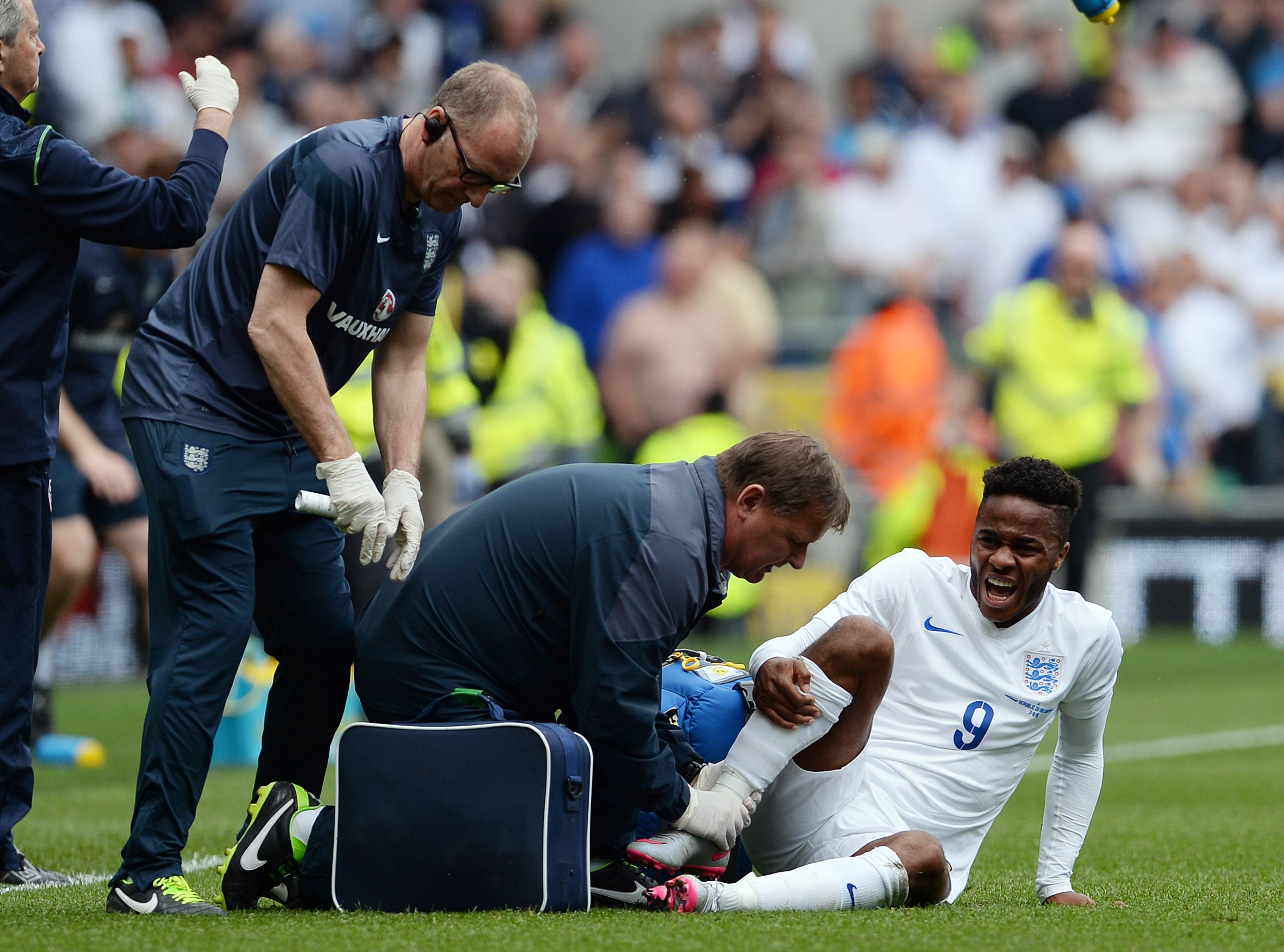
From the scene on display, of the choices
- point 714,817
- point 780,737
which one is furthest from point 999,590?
point 714,817

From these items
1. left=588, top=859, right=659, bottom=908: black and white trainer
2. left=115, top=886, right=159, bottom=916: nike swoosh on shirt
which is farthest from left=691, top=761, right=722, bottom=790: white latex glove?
left=115, top=886, right=159, bottom=916: nike swoosh on shirt

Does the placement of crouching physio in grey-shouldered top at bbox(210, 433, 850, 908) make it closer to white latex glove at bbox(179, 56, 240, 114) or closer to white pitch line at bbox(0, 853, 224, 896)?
white pitch line at bbox(0, 853, 224, 896)

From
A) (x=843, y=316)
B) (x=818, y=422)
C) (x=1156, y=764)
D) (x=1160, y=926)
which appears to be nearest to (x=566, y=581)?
(x=1160, y=926)

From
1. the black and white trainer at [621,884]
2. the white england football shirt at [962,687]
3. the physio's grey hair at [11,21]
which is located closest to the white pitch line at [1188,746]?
the white england football shirt at [962,687]

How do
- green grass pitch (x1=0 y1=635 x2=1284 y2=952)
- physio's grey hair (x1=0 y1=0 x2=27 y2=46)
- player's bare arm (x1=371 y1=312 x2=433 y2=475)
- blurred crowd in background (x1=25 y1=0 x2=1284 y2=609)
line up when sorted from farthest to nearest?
blurred crowd in background (x1=25 y1=0 x2=1284 y2=609) → player's bare arm (x1=371 y1=312 x2=433 y2=475) → physio's grey hair (x1=0 y1=0 x2=27 y2=46) → green grass pitch (x1=0 y1=635 x2=1284 y2=952)

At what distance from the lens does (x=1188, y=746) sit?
340 inches

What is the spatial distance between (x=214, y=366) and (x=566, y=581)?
1060mm

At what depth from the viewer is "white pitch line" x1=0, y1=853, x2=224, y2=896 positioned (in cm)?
454

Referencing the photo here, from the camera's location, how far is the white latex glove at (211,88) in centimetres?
441

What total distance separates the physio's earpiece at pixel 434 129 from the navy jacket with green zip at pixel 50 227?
19.8 inches

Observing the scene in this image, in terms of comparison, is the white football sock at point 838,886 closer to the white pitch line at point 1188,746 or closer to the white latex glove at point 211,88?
the white latex glove at point 211,88

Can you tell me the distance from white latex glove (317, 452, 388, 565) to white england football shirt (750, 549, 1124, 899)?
3.24ft

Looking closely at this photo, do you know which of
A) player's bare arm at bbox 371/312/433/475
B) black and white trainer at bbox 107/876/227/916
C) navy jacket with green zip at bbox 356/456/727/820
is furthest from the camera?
player's bare arm at bbox 371/312/433/475

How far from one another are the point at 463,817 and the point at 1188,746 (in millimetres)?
5673
